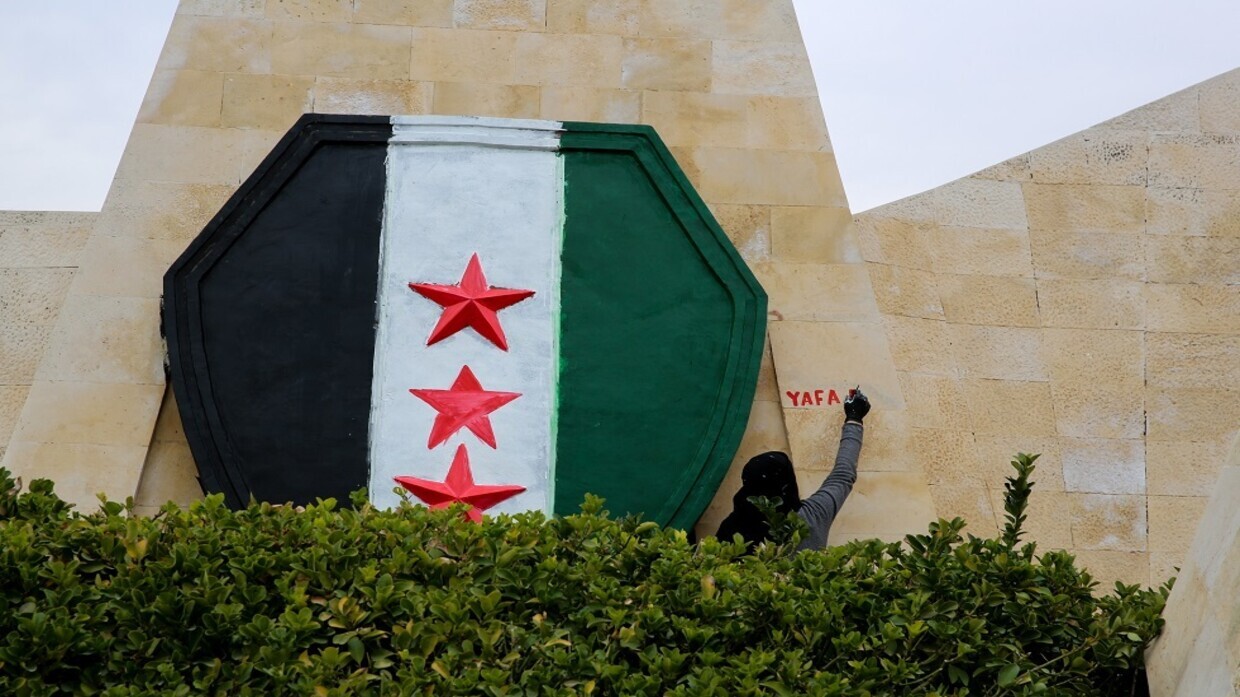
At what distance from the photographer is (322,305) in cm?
834

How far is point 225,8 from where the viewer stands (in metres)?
9.28

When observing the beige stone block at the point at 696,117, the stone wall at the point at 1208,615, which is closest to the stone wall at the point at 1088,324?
the beige stone block at the point at 696,117

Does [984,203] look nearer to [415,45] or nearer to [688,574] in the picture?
[415,45]

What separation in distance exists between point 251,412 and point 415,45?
7.52 feet

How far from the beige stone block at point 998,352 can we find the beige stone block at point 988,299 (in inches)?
2.0

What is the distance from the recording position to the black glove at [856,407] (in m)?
8.47

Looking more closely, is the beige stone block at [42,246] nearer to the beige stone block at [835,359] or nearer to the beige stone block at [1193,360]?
the beige stone block at [835,359]

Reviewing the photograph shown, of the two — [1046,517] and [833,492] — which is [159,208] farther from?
[1046,517]

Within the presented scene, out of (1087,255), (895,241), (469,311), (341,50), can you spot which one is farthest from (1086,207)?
(341,50)

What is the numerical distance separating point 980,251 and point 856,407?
5.40ft

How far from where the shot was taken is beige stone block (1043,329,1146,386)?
943 centimetres

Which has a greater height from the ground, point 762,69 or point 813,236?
point 762,69

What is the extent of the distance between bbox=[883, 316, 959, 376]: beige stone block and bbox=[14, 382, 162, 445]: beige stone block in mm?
3737

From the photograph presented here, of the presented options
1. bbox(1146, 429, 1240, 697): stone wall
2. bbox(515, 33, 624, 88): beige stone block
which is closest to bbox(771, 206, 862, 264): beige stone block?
bbox(515, 33, 624, 88): beige stone block
